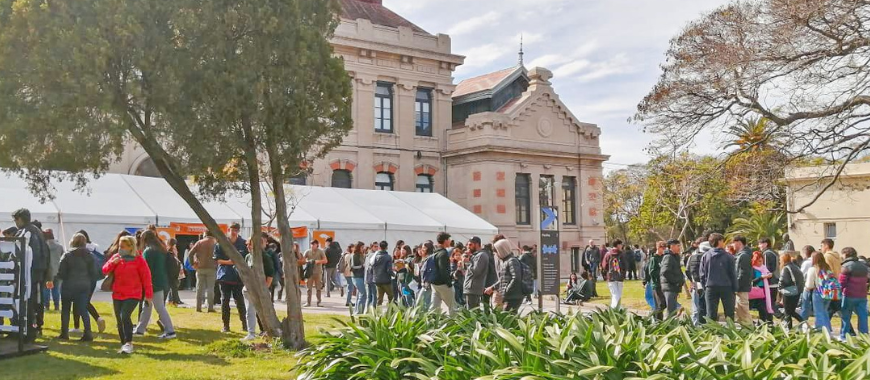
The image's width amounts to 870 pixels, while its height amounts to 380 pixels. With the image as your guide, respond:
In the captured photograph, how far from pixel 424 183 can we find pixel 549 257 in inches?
749

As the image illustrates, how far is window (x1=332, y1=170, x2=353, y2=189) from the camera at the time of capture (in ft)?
106

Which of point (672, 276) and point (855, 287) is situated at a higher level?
point (672, 276)

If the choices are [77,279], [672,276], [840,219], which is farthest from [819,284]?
[840,219]

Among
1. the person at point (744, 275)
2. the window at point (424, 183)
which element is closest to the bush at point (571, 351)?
the person at point (744, 275)

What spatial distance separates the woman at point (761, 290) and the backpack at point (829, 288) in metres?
1.42

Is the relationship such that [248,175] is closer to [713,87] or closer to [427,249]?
[427,249]

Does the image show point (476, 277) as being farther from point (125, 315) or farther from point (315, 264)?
point (315, 264)

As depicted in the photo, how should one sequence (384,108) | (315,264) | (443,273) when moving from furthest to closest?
(384,108) < (315,264) < (443,273)

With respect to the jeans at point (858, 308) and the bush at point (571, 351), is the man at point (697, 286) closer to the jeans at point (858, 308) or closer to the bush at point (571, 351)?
the jeans at point (858, 308)

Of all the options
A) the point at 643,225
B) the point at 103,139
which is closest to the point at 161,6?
the point at 103,139

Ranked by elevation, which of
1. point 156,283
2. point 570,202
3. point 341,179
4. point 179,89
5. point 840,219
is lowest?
point 156,283

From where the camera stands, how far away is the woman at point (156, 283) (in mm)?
11805

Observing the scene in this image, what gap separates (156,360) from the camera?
32.1 feet

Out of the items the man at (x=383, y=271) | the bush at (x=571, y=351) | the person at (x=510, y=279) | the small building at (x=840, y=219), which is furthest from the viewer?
the small building at (x=840, y=219)
